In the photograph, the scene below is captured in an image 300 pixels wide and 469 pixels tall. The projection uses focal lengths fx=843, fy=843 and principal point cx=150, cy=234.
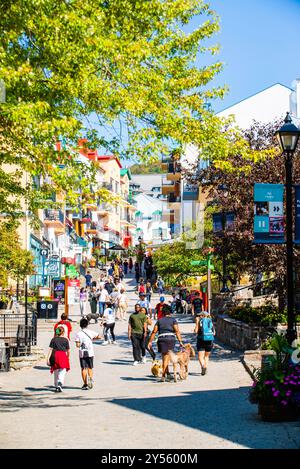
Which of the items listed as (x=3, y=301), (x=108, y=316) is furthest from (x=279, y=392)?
(x=3, y=301)

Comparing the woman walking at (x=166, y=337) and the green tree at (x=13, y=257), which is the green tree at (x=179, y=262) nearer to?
the green tree at (x=13, y=257)

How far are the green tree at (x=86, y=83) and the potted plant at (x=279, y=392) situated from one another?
4001 millimetres

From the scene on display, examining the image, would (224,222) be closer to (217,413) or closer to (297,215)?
(297,215)

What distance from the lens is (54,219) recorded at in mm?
59938

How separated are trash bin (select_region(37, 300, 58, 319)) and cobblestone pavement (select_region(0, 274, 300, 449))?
12804 mm

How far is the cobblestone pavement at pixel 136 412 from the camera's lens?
10.9 m

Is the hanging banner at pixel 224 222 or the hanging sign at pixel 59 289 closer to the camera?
the hanging banner at pixel 224 222

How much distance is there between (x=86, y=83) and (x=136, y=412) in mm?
5356

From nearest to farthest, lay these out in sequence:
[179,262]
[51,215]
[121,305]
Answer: [121,305], [179,262], [51,215]

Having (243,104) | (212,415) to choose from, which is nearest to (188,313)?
(243,104)

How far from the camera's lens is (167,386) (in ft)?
58.5

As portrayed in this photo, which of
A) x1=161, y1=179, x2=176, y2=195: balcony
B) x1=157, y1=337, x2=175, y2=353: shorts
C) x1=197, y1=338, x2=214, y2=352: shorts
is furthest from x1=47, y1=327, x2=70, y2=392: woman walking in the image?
x1=161, y1=179, x2=176, y2=195: balcony

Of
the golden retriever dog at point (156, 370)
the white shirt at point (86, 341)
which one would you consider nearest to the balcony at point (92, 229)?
the golden retriever dog at point (156, 370)

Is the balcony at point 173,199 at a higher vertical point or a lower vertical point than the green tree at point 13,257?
higher
